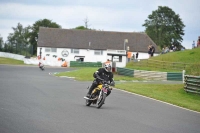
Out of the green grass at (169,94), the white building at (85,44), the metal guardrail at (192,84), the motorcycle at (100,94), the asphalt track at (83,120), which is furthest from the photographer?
the white building at (85,44)

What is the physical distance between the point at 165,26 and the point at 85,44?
25.2 meters

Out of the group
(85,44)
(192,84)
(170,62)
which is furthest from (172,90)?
(85,44)

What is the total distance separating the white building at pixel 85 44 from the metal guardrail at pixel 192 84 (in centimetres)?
6682

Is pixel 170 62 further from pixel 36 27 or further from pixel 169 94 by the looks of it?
pixel 36 27

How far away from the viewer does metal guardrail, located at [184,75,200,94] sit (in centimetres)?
2988

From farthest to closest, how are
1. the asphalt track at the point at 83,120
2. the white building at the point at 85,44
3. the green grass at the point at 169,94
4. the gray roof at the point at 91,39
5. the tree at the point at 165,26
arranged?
1. the tree at the point at 165,26
2. the gray roof at the point at 91,39
3. the white building at the point at 85,44
4. the green grass at the point at 169,94
5. the asphalt track at the point at 83,120

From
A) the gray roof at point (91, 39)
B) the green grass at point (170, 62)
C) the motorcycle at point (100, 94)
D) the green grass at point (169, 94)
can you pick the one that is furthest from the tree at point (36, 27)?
the motorcycle at point (100, 94)

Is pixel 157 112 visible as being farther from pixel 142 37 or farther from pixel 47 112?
pixel 142 37

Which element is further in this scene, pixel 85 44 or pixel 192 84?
pixel 85 44

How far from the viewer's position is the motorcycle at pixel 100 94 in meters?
17.9

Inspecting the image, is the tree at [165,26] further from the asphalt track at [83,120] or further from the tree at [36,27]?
the asphalt track at [83,120]

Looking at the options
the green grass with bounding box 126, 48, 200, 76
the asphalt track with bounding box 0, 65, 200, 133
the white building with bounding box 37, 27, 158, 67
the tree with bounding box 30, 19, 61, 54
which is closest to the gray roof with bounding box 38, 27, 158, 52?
the white building with bounding box 37, 27, 158, 67

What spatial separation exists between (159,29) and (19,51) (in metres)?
38.8

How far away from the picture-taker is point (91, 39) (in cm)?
10262
